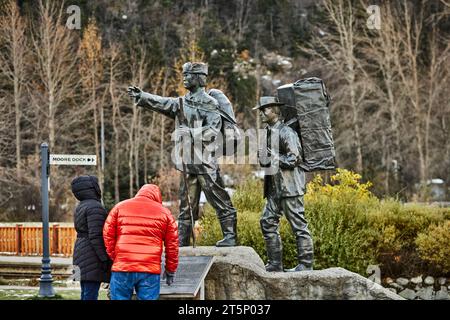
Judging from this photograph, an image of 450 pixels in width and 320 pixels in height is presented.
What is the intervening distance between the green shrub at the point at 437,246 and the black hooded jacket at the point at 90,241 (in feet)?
30.7

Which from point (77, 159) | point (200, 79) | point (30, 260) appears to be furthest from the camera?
point (30, 260)

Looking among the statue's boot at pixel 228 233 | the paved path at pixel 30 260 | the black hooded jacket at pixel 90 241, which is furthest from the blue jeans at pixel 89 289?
the paved path at pixel 30 260

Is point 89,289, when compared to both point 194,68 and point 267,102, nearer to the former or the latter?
point 267,102

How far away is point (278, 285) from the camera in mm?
11094

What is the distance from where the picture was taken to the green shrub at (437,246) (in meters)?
16.5

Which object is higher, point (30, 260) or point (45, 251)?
point (45, 251)

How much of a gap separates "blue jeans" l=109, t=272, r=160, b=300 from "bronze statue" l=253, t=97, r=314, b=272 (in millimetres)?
3357

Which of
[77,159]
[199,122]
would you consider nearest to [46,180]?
[77,159]

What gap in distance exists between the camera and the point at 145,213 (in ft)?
27.5

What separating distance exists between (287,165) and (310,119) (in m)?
0.89

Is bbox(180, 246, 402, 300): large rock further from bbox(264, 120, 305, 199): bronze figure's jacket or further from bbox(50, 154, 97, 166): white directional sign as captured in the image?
bbox(50, 154, 97, 166): white directional sign

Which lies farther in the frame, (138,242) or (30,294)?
(30,294)
